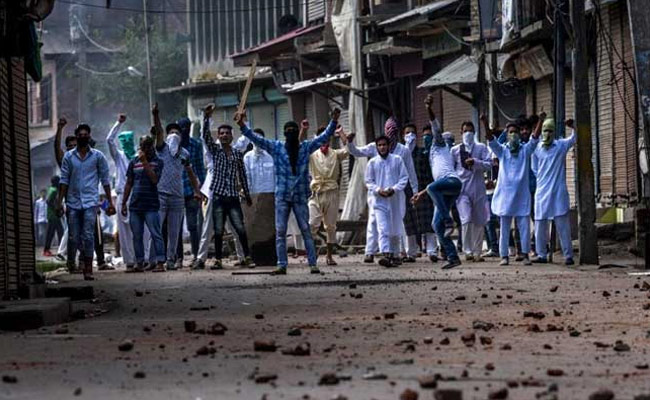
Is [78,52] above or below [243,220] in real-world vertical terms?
above

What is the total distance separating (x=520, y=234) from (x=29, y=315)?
994cm

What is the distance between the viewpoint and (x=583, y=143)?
18500mm

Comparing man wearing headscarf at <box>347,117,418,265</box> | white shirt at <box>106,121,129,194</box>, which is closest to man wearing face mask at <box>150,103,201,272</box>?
white shirt at <box>106,121,129,194</box>

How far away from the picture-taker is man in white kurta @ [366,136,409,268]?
2000 cm

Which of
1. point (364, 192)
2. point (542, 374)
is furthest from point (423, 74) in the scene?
point (542, 374)

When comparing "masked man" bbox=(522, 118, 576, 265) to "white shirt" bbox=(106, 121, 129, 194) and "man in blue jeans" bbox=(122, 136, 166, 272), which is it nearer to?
"man in blue jeans" bbox=(122, 136, 166, 272)

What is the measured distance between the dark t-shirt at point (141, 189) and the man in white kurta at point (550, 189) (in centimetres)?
469

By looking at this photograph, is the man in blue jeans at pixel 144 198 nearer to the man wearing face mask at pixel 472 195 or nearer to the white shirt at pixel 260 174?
the white shirt at pixel 260 174

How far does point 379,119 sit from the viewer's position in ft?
115

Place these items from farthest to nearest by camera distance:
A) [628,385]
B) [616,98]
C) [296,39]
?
1. [296,39]
2. [616,98]
3. [628,385]

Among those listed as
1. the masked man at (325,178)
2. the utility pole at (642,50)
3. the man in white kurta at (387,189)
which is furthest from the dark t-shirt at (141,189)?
the utility pole at (642,50)

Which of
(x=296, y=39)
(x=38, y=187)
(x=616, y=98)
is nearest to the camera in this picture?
(x=616, y=98)

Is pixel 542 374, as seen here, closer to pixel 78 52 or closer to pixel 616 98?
pixel 616 98

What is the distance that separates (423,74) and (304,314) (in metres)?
21.8
